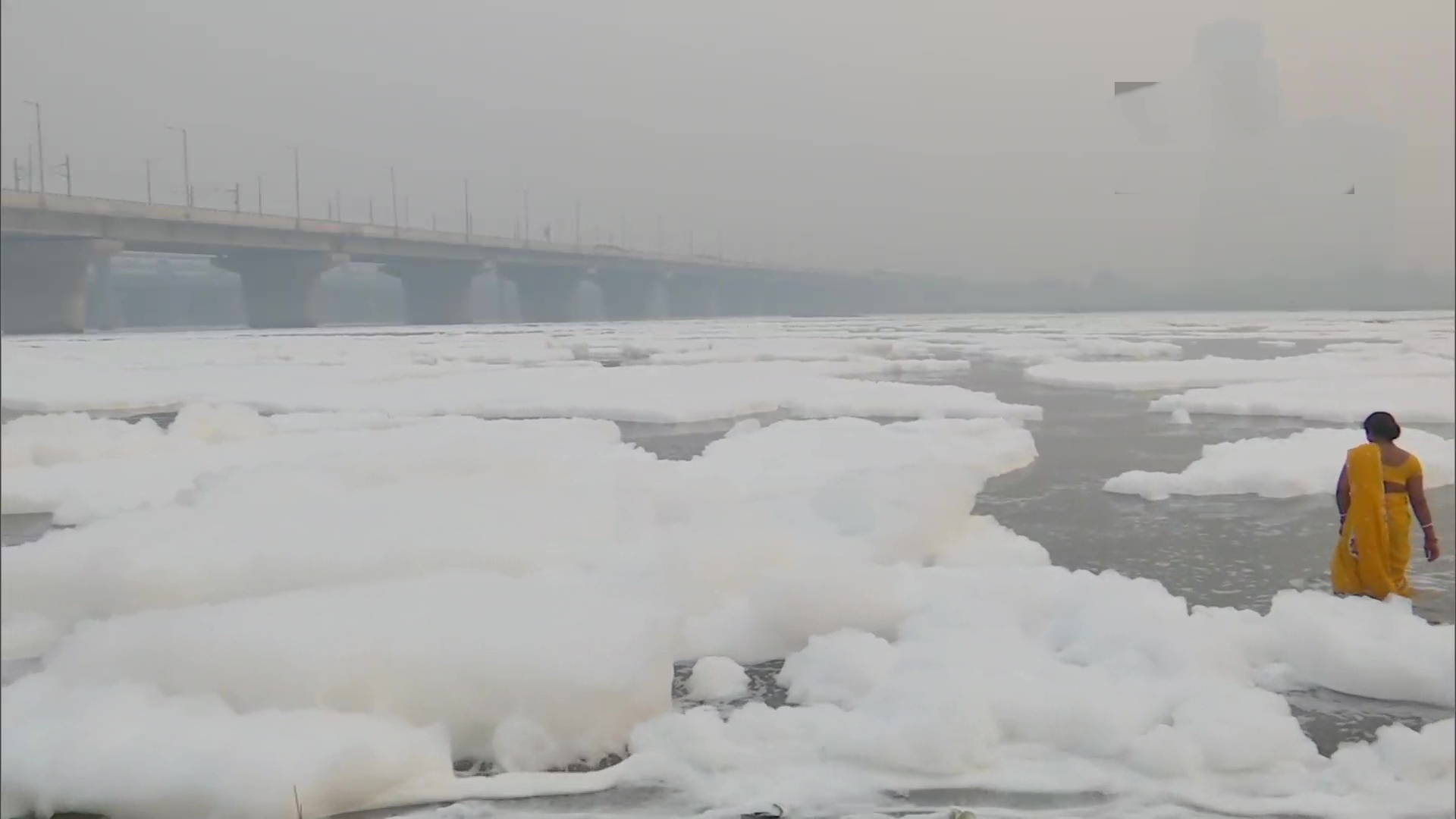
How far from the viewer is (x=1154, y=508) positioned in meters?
7.10

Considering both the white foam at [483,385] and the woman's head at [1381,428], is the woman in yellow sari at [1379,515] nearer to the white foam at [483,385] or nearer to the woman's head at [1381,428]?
the woman's head at [1381,428]

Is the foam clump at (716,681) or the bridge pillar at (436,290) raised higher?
the bridge pillar at (436,290)

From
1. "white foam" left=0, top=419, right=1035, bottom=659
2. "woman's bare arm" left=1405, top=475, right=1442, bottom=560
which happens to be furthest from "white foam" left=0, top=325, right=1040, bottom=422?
"woman's bare arm" left=1405, top=475, right=1442, bottom=560

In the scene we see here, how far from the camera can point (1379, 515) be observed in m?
4.54

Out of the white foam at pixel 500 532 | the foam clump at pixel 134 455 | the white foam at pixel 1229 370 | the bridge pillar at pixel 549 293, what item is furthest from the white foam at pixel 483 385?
the bridge pillar at pixel 549 293

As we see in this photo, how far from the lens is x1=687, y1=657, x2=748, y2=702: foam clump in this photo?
3.77m

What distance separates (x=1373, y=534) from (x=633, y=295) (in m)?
71.5

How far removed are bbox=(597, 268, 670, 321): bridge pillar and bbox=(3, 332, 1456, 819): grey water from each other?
198 ft

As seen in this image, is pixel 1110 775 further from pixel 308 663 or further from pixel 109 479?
pixel 109 479

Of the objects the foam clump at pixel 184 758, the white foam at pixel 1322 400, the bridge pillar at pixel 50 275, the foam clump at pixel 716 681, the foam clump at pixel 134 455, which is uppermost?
the bridge pillar at pixel 50 275

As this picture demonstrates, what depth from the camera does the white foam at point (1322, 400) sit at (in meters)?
10.4

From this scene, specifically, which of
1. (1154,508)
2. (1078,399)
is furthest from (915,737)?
(1078,399)

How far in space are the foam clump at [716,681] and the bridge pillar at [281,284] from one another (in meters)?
32.6

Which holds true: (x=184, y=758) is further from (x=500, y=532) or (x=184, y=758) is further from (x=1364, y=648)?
(x=1364, y=648)
